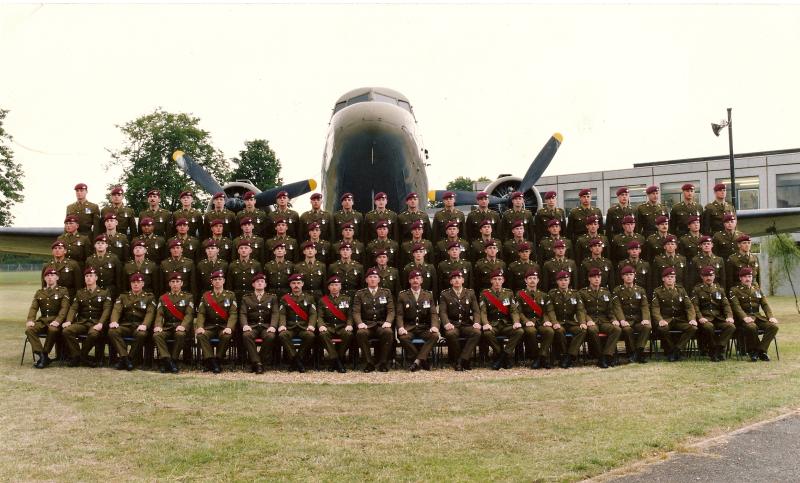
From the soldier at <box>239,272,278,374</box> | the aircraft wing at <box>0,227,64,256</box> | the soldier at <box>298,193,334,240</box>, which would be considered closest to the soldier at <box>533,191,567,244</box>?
the soldier at <box>298,193,334,240</box>

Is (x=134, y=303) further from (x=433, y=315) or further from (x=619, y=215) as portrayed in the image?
(x=619, y=215)

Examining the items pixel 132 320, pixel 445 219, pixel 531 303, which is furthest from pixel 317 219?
pixel 531 303

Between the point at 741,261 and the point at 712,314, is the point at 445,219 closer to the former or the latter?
the point at 712,314

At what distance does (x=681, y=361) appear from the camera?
857cm

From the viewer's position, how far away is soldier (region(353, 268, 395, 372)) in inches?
329

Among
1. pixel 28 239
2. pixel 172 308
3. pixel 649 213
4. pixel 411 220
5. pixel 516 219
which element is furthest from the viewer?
pixel 28 239

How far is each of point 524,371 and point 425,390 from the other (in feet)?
5.92

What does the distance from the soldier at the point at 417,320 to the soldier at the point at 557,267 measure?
163 cm

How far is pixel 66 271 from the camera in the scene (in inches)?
359

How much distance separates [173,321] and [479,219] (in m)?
4.54

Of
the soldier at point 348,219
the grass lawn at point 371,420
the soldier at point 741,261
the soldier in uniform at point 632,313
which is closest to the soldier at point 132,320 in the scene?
the grass lawn at point 371,420

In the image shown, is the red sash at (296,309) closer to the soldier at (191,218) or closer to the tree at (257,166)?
the soldier at (191,218)

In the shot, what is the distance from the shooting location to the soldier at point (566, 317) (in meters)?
8.47

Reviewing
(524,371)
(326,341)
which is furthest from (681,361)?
(326,341)
